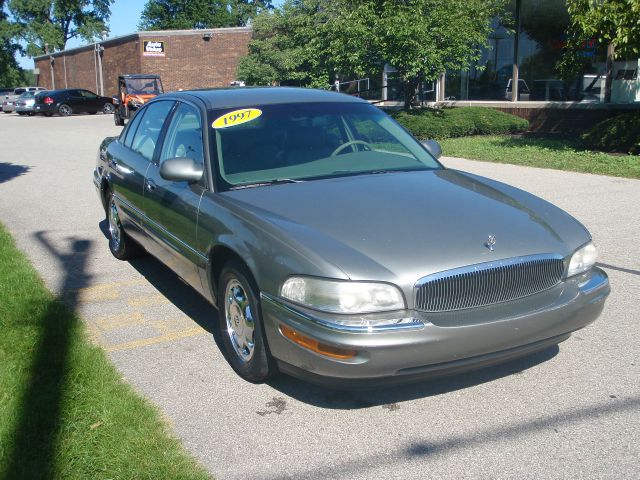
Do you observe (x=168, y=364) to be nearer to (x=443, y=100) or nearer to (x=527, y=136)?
(x=527, y=136)

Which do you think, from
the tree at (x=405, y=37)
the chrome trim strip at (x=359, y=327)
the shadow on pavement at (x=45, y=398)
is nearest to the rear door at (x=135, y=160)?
the shadow on pavement at (x=45, y=398)

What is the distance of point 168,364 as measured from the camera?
172 inches

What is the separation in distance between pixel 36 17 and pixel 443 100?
58112 millimetres

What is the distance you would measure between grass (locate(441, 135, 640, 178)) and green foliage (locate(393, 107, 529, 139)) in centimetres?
40

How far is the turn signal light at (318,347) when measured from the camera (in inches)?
128

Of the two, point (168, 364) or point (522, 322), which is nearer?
point (522, 322)

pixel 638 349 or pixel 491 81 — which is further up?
pixel 491 81

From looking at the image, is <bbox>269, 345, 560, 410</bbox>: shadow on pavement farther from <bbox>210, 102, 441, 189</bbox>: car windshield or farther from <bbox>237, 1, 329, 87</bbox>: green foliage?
<bbox>237, 1, 329, 87</bbox>: green foliage

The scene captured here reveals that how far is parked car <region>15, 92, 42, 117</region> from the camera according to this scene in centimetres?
3844

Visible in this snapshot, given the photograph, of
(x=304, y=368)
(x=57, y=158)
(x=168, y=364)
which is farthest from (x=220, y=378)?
(x=57, y=158)

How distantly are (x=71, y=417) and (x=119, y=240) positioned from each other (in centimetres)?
343

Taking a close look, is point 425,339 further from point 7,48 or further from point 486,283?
point 7,48

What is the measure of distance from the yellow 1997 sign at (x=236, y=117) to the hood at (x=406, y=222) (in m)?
0.67

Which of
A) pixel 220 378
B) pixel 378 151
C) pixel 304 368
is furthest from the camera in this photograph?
pixel 378 151
